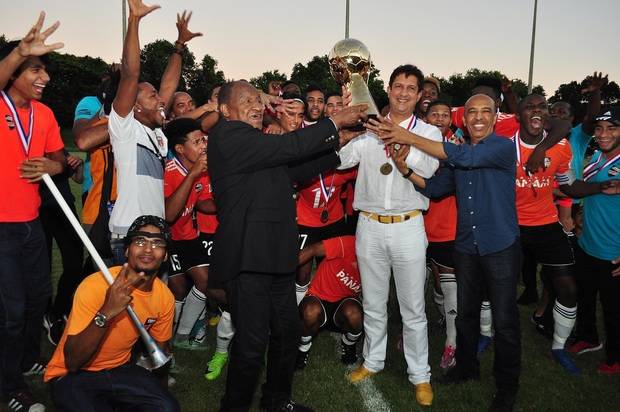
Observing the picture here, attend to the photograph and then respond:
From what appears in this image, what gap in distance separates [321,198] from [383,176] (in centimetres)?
120

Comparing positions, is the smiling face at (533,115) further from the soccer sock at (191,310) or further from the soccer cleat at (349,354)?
the soccer sock at (191,310)

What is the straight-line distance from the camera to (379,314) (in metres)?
5.28

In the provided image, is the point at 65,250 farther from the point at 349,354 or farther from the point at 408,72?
the point at 408,72

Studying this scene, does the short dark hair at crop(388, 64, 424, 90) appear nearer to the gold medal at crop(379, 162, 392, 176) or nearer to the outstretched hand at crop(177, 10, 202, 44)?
the gold medal at crop(379, 162, 392, 176)

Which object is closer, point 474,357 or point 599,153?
point 474,357

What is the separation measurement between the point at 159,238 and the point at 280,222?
0.89 m

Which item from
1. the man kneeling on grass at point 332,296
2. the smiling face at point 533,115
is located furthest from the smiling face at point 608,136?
the man kneeling on grass at point 332,296

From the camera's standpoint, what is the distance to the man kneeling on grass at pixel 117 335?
349 centimetres

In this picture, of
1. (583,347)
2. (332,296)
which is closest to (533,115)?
(583,347)

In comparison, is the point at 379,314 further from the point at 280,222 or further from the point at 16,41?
the point at 16,41

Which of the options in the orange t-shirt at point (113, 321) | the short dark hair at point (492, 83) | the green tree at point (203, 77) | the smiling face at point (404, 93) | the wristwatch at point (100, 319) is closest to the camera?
the wristwatch at point (100, 319)

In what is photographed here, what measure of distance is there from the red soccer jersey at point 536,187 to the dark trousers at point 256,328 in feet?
9.53

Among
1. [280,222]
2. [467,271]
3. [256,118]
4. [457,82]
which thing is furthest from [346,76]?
[457,82]

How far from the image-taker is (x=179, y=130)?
562 cm
